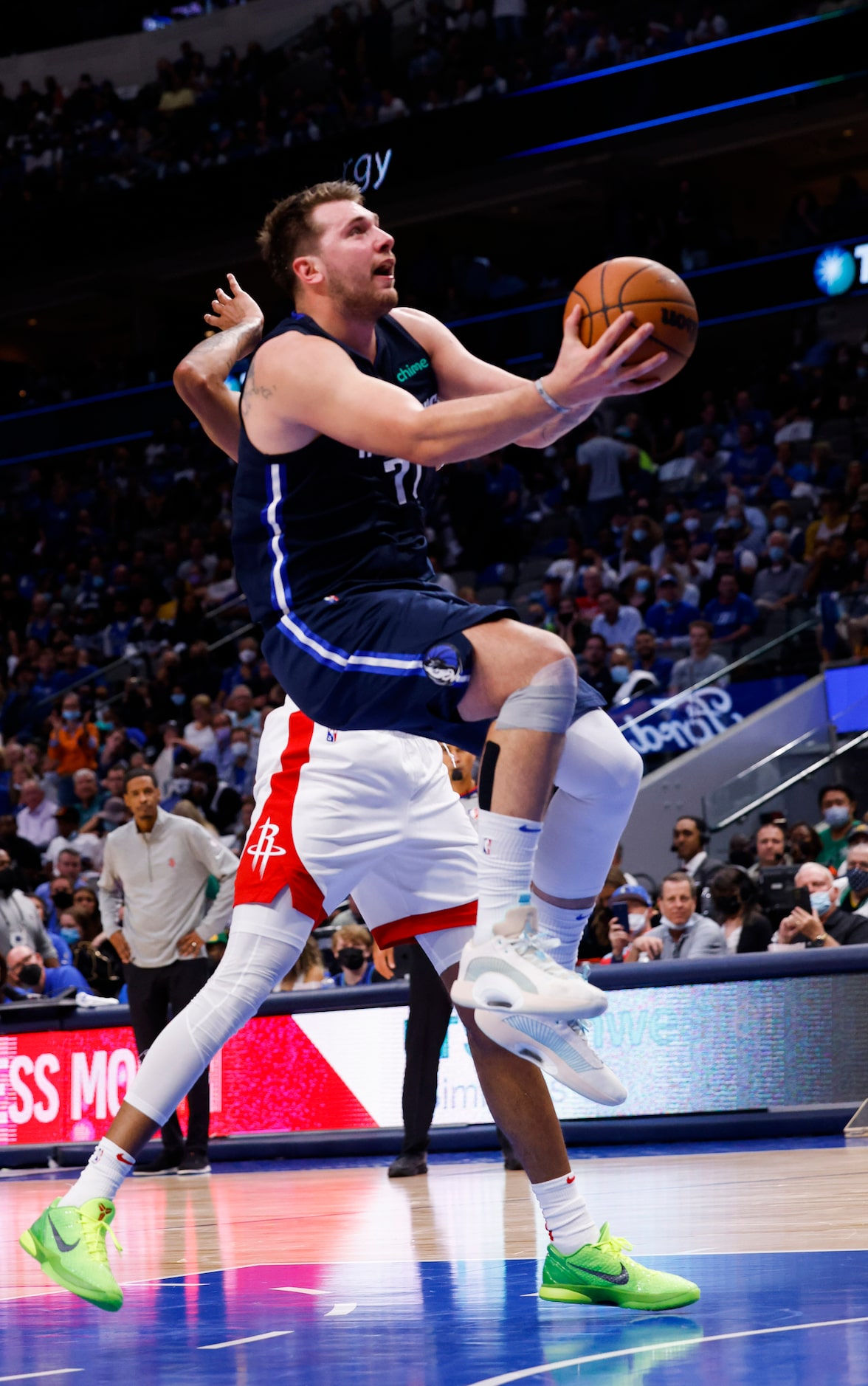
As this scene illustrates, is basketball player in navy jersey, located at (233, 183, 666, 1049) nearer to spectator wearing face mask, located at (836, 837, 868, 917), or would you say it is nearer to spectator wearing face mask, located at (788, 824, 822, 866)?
spectator wearing face mask, located at (836, 837, 868, 917)

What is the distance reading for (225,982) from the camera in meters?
3.86

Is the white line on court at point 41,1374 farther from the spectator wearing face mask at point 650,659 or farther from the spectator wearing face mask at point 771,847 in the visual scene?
the spectator wearing face mask at point 650,659

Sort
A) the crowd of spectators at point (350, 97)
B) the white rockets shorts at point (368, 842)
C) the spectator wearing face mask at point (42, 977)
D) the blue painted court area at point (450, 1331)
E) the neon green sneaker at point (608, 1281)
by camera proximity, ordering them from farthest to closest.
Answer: the crowd of spectators at point (350, 97)
the spectator wearing face mask at point (42, 977)
the white rockets shorts at point (368, 842)
the neon green sneaker at point (608, 1281)
the blue painted court area at point (450, 1331)

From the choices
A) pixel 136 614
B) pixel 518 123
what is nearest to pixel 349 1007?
pixel 136 614

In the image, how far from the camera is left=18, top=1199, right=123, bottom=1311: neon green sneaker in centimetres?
349

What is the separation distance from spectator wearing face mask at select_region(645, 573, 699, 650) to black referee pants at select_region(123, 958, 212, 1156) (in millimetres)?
6986

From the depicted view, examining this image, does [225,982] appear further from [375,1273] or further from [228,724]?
[228,724]

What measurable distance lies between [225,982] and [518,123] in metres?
19.8

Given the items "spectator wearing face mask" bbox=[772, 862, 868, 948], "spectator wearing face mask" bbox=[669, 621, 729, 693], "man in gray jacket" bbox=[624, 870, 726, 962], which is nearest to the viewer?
"spectator wearing face mask" bbox=[772, 862, 868, 948]

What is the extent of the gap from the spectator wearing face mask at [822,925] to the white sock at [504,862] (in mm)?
5317

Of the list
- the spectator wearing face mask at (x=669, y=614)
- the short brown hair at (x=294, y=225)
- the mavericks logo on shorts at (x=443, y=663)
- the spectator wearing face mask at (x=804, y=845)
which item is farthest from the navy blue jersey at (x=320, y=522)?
the spectator wearing face mask at (x=669, y=614)

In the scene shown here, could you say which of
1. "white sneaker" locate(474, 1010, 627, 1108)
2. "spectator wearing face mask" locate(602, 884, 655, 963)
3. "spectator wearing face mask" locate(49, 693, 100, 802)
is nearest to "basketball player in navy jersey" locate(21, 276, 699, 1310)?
"white sneaker" locate(474, 1010, 627, 1108)

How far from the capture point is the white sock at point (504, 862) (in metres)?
3.34

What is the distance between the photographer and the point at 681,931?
9.18 meters
